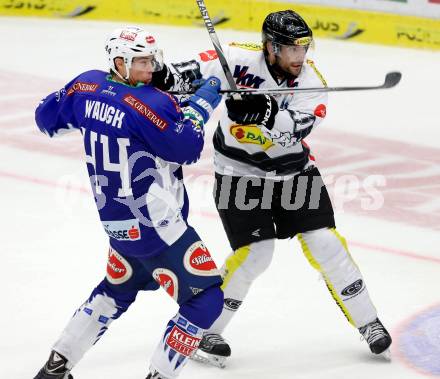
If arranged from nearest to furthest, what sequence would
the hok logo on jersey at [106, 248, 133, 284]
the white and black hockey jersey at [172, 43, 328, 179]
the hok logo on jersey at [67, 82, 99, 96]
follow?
1. the hok logo on jersey at [67, 82, 99, 96]
2. the hok logo on jersey at [106, 248, 133, 284]
3. the white and black hockey jersey at [172, 43, 328, 179]

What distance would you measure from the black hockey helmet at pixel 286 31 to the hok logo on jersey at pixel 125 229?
114cm

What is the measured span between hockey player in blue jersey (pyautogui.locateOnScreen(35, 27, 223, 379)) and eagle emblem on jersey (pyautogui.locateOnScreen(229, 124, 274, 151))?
1.98 ft

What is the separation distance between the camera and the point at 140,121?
4270 millimetres

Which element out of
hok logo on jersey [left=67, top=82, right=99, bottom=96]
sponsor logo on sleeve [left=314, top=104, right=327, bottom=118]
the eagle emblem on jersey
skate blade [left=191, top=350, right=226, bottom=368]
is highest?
hok logo on jersey [left=67, top=82, right=99, bottom=96]

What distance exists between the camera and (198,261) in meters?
4.49

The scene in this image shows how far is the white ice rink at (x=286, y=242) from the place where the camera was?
5312mm

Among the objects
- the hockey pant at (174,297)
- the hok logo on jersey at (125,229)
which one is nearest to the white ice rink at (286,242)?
the hockey pant at (174,297)

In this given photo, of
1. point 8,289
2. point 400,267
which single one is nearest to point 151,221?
point 8,289

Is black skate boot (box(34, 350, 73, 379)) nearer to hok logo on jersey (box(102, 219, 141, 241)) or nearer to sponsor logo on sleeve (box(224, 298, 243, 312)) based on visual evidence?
hok logo on jersey (box(102, 219, 141, 241))

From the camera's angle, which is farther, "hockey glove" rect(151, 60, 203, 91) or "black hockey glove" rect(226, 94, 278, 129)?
"hockey glove" rect(151, 60, 203, 91)

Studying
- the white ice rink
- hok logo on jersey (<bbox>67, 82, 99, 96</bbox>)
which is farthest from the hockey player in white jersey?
hok logo on jersey (<bbox>67, 82, 99, 96</bbox>)

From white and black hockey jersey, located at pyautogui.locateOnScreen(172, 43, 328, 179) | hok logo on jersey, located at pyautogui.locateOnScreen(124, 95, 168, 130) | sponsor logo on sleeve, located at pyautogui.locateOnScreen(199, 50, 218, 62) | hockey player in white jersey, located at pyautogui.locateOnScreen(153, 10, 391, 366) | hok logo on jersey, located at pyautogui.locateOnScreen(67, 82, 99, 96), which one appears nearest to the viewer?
hok logo on jersey, located at pyautogui.locateOnScreen(124, 95, 168, 130)

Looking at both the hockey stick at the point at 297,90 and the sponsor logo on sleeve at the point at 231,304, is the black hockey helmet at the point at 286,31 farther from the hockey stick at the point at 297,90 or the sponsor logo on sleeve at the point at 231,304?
the sponsor logo on sleeve at the point at 231,304

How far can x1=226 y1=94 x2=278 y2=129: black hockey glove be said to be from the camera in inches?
184
